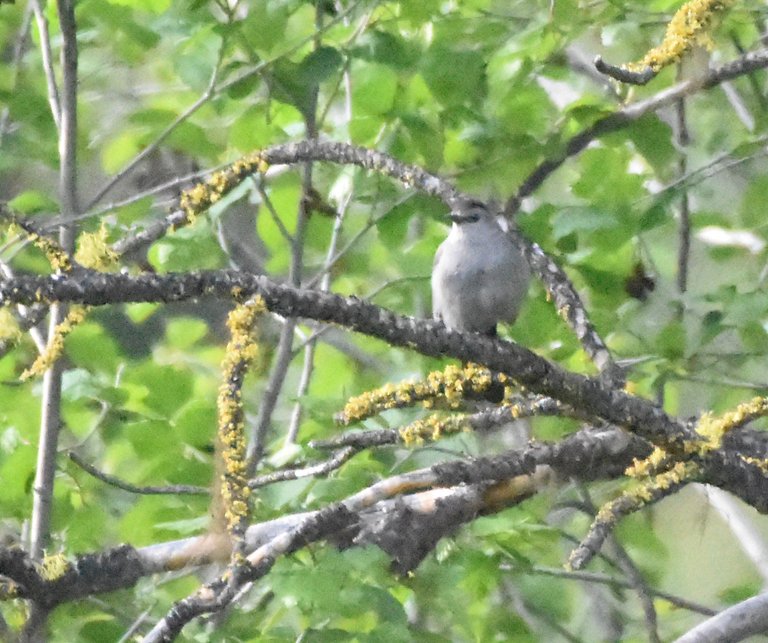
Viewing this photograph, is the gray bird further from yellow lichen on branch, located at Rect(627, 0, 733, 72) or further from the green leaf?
yellow lichen on branch, located at Rect(627, 0, 733, 72)

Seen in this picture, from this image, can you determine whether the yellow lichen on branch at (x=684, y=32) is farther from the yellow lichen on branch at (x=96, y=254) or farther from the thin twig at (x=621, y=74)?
the yellow lichen on branch at (x=96, y=254)

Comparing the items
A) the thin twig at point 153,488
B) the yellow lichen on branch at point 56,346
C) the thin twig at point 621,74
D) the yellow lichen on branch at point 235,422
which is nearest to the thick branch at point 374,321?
the yellow lichen on branch at point 235,422

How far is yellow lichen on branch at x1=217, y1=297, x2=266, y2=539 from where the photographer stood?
1.69 meters

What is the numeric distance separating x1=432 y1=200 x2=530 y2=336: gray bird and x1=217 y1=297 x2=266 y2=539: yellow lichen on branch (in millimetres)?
2355

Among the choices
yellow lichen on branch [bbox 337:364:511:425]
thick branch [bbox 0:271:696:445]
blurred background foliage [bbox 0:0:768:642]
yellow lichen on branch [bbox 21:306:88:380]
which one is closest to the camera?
thick branch [bbox 0:271:696:445]

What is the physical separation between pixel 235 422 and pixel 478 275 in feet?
8.17

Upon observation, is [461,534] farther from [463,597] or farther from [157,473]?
[157,473]

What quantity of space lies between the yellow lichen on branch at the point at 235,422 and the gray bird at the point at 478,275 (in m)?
2.35

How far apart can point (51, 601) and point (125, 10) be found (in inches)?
60.5

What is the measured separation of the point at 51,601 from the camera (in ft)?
7.22

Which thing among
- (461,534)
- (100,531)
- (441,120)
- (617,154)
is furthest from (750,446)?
(100,531)

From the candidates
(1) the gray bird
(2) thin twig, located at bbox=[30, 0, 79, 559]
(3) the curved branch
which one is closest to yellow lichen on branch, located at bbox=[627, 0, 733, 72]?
(3) the curved branch

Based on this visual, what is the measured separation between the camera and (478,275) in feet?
13.5

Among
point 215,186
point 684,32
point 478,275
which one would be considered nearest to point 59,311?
point 215,186
